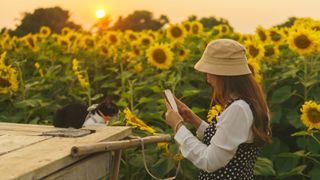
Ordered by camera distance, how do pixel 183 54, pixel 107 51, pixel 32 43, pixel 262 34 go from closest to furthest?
pixel 183 54 < pixel 262 34 < pixel 107 51 < pixel 32 43

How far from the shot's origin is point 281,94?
5543 millimetres

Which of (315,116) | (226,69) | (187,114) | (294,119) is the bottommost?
(294,119)

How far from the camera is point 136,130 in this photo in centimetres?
459

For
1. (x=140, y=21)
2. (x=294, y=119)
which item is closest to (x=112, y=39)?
(x=294, y=119)

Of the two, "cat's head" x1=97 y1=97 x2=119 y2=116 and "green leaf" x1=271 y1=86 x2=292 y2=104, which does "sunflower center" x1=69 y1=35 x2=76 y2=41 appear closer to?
"green leaf" x1=271 y1=86 x2=292 y2=104

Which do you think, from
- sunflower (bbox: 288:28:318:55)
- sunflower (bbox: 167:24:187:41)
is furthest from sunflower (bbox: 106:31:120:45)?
sunflower (bbox: 288:28:318:55)

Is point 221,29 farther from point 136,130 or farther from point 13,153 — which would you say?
point 13,153

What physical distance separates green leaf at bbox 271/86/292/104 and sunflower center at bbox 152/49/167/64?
127cm

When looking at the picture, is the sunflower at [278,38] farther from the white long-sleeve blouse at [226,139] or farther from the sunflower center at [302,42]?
the white long-sleeve blouse at [226,139]

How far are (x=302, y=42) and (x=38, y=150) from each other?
3.54 meters

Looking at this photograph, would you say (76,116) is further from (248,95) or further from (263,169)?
(263,169)

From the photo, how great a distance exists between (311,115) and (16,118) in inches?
99.9

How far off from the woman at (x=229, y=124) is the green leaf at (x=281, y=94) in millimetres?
2217

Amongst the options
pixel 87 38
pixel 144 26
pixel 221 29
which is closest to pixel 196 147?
pixel 221 29
